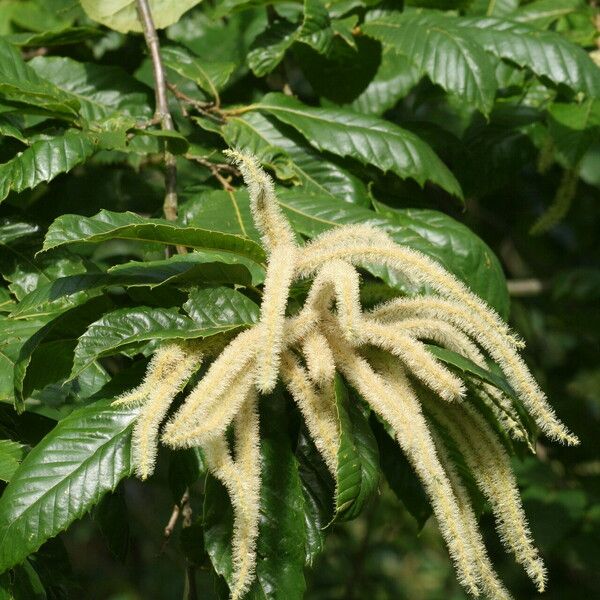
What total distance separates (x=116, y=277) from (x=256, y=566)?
48cm

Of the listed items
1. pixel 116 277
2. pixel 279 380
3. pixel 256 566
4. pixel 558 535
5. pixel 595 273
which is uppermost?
pixel 116 277

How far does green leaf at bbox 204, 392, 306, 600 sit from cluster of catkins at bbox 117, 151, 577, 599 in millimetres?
67

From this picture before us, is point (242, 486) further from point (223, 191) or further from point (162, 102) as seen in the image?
point (162, 102)

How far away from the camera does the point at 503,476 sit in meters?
1.29

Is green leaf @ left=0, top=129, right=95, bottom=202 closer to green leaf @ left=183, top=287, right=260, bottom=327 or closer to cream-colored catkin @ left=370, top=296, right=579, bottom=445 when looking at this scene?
green leaf @ left=183, top=287, right=260, bottom=327

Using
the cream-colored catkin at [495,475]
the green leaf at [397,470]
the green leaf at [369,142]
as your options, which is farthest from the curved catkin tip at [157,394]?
the green leaf at [369,142]

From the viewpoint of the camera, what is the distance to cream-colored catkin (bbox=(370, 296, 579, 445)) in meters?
1.23

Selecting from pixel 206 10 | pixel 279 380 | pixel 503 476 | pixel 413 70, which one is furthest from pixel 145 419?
pixel 206 10

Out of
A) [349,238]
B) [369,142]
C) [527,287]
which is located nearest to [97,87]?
[369,142]

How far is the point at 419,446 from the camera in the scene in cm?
116

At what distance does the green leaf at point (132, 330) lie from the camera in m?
1.23

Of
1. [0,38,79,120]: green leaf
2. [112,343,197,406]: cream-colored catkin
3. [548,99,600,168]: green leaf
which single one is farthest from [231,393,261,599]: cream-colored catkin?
[548,99,600,168]: green leaf

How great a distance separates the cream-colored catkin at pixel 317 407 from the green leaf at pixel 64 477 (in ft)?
0.77

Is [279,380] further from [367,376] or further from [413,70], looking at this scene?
[413,70]
